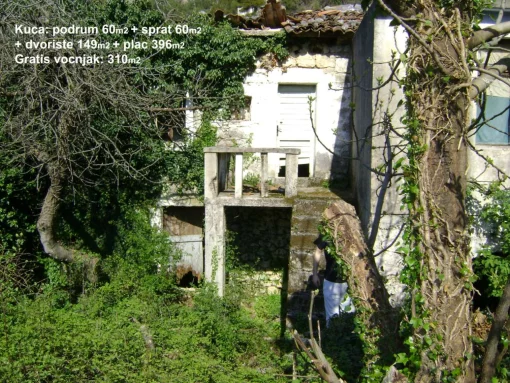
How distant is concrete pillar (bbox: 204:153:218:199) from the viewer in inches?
358

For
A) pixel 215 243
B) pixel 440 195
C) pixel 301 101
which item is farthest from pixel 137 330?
pixel 301 101

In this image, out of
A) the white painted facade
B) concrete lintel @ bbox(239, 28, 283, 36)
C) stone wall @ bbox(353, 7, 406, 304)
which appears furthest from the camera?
the white painted facade

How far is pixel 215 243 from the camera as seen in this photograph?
9.24 metres

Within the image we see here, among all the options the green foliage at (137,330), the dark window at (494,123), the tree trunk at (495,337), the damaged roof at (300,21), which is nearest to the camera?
the tree trunk at (495,337)

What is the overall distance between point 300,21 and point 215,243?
175 inches

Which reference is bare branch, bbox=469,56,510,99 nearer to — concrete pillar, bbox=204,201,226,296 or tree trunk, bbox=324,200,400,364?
tree trunk, bbox=324,200,400,364

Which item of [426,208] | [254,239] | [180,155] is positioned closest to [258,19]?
[180,155]

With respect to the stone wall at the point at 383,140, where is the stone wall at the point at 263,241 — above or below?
below

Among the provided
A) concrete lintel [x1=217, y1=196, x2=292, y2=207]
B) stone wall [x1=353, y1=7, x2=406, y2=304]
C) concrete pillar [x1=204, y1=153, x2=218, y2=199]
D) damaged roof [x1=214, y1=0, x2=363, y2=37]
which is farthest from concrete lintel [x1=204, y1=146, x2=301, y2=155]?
damaged roof [x1=214, y1=0, x2=363, y2=37]

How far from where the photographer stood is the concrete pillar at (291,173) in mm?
8945

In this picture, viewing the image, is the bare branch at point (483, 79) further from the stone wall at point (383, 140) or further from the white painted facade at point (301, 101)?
the white painted facade at point (301, 101)

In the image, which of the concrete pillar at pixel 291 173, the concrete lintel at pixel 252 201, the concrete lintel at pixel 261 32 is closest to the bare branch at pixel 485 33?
the concrete pillar at pixel 291 173

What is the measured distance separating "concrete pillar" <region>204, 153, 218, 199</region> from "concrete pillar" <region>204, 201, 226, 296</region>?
0.59ft

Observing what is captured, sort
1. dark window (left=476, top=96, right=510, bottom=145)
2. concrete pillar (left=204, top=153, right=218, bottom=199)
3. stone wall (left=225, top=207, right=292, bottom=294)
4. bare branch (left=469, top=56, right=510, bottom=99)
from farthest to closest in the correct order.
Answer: stone wall (left=225, top=207, right=292, bottom=294) < concrete pillar (left=204, top=153, right=218, bottom=199) < dark window (left=476, top=96, right=510, bottom=145) < bare branch (left=469, top=56, right=510, bottom=99)
